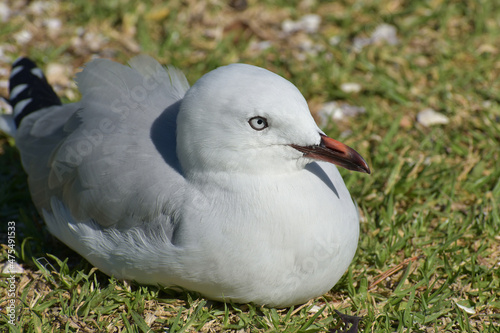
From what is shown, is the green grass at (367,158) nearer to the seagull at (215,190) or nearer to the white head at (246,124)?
the seagull at (215,190)

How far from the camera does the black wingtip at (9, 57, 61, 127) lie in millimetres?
4078

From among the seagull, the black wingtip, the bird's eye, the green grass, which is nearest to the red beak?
the seagull

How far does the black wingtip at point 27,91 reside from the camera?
13.4ft

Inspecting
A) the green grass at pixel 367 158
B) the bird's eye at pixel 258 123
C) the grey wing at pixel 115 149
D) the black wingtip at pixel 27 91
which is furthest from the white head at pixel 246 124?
the black wingtip at pixel 27 91

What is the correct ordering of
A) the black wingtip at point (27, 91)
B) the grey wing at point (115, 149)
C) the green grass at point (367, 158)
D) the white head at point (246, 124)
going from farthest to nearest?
the black wingtip at point (27, 91)
the green grass at point (367, 158)
the grey wing at point (115, 149)
the white head at point (246, 124)

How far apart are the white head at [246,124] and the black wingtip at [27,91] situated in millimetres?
1678

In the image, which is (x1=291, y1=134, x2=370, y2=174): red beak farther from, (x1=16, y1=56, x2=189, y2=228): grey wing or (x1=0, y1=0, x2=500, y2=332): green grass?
(x1=0, y1=0, x2=500, y2=332): green grass

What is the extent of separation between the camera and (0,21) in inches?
221

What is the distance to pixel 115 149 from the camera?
10.2ft

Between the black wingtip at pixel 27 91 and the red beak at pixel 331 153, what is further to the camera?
the black wingtip at pixel 27 91

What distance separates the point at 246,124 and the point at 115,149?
80 centimetres

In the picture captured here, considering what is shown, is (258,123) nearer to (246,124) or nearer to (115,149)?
(246,124)

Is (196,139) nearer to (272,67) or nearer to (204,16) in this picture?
(272,67)

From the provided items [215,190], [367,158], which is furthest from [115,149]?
[367,158]
